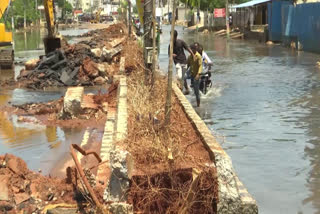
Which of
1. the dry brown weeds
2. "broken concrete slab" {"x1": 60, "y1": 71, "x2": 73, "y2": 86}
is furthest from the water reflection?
"broken concrete slab" {"x1": 60, "y1": 71, "x2": 73, "y2": 86}

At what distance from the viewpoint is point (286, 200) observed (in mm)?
6590

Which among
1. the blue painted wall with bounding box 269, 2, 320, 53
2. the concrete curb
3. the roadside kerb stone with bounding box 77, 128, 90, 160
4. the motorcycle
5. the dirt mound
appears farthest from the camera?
the blue painted wall with bounding box 269, 2, 320, 53

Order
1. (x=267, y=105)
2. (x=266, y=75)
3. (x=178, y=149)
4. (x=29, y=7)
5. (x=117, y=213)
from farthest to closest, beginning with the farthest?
(x=29, y=7) → (x=266, y=75) → (x=267, y=105) → (x=178, y=149) → (x=117, y=213)

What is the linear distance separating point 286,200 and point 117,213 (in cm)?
266

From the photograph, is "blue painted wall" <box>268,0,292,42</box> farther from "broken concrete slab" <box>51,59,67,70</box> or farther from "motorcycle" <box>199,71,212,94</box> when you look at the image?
"motorcycle" <box>199,71,212,94</box>

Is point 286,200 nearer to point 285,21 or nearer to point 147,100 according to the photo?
point 147,100

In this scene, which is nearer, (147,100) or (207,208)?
(207,208)

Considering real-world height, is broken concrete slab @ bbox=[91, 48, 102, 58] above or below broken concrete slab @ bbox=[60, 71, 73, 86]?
above

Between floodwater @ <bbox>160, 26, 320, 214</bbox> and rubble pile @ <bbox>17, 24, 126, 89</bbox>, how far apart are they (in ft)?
14.9

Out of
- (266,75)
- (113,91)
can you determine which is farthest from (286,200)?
(266,75)

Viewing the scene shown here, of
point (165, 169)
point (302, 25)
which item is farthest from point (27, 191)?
point (302, 25)

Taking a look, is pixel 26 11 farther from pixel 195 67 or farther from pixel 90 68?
pixel 195 67

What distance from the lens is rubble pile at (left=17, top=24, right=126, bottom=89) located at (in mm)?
19062

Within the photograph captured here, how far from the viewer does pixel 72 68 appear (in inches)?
797
